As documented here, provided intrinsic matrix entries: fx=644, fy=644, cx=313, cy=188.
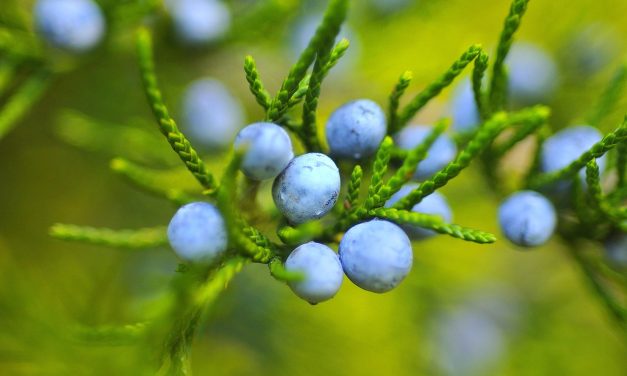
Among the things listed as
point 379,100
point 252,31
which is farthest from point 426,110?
point 252,31

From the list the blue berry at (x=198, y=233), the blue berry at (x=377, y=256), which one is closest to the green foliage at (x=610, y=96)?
the blue berry at (x=377, y=256)

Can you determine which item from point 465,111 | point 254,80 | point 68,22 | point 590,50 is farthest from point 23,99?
point 590,50

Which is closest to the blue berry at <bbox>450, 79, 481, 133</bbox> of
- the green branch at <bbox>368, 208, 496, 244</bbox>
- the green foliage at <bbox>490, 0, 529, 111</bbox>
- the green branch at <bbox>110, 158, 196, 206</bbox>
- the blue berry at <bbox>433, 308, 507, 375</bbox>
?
the green foliage at <bbox>490, 0, 529, 111</bbox>

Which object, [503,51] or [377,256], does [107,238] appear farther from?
[503,51]

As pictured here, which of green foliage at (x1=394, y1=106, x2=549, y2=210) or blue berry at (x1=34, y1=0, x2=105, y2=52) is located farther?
blue berry at (x1=34, y1=0, x2=105, y2=52)

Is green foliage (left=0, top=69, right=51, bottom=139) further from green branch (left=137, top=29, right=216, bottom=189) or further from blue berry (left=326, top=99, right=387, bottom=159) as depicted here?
blue berry (left=326, top=99, right=387, bottom=159)

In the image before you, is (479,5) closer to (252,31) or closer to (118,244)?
(252,31)
